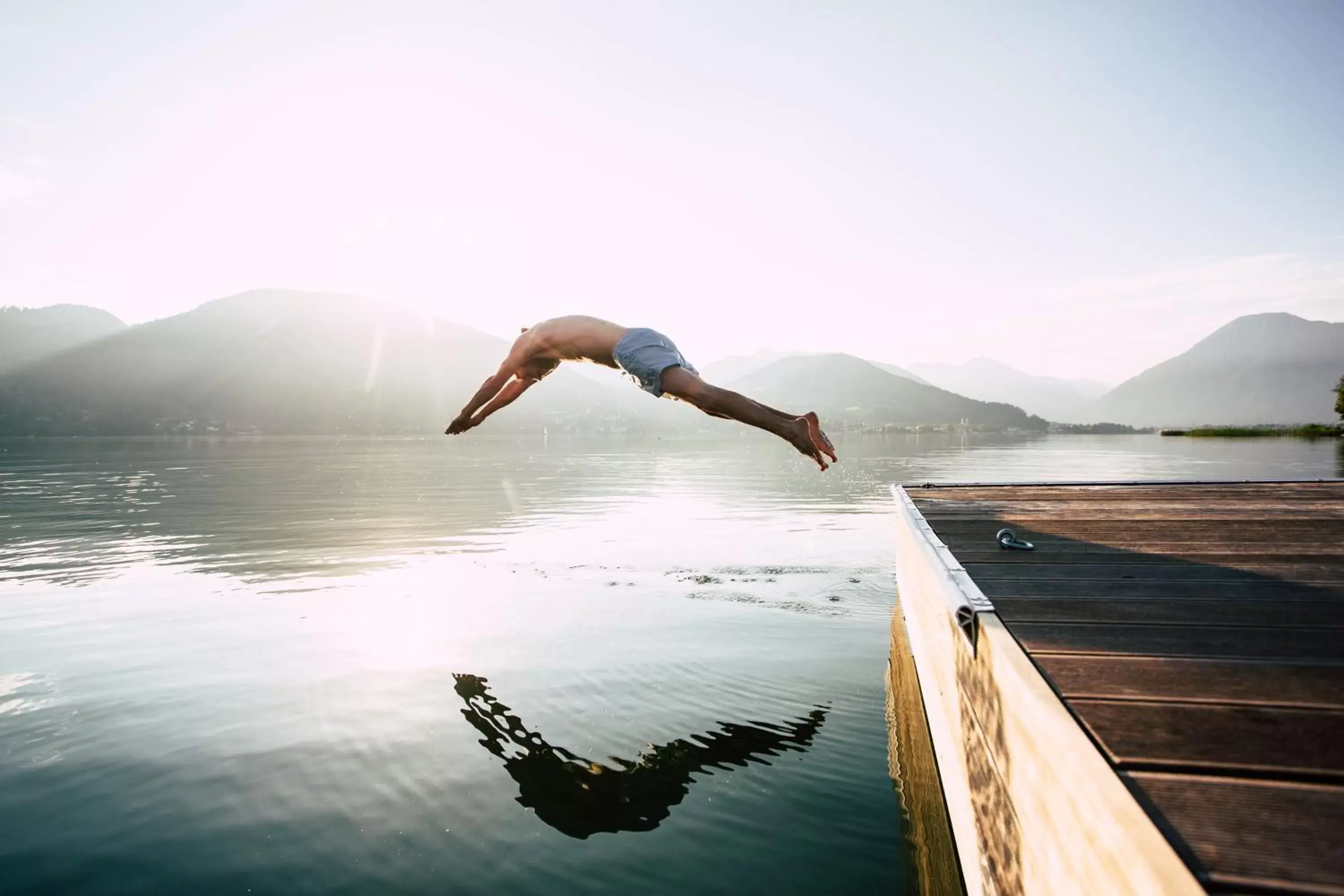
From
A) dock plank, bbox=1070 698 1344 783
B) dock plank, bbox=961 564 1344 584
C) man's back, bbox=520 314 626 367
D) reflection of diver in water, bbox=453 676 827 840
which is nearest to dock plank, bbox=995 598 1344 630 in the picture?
dock plank, bbox=961 564 1344 584

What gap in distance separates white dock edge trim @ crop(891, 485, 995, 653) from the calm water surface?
1933mm

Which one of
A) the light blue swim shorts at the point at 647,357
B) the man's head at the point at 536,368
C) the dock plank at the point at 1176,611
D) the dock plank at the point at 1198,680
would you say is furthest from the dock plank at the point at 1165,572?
the man's head at the point at 536,368

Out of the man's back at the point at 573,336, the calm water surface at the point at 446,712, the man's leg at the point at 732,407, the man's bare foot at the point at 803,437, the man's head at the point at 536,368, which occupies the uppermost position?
the man's back at the point at 573,336

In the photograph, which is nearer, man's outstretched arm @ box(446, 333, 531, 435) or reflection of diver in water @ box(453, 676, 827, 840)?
reflection of diver in water @ box(453, 676, 827, 840)

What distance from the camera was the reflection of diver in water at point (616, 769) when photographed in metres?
5.42

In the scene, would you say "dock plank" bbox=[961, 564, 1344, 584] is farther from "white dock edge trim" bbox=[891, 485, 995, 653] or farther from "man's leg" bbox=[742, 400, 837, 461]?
"man's leg" bbox=[742, 400, 837, 461]

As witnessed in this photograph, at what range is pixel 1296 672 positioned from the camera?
3.14 metres

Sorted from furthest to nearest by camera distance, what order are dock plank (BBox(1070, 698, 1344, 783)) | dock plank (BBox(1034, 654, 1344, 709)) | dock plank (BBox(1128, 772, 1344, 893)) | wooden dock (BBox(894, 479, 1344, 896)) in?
dock plank (BBox(1034, 654, 1344, 709)) < dock plank (BBox(1070, 698, 1344, 783)) < wooden dock (BBox(894, 479, 1344, 896)) < dock plank (BBox(1128, 772, 1344, 893))

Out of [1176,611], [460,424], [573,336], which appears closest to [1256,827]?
[1176,611]

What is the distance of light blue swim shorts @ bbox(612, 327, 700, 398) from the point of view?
627cm

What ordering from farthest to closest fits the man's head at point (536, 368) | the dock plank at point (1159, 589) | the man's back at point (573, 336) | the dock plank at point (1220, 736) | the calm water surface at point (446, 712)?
the man's head at point (536, 368) → the man's back at point (573, 336) → the calm water surface at point (446, 712) → the dock plank at point (1159, 589) → the dock plank at point (1220, 736)

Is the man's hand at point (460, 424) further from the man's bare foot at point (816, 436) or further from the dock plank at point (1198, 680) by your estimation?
the dock plank at point (1198, 680)

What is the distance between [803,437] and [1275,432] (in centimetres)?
16863

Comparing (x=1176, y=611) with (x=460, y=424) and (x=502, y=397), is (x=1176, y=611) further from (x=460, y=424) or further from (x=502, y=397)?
(x=460, y=424)
